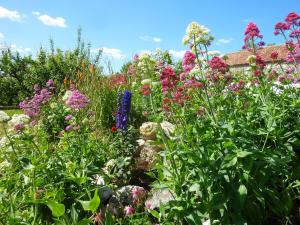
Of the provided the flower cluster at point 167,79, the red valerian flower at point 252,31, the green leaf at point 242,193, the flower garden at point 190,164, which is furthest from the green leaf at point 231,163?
the red valerian flower at point 252,31

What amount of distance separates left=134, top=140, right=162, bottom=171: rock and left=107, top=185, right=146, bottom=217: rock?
3.07 ft

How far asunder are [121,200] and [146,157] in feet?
4.32

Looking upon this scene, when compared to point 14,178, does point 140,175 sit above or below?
below

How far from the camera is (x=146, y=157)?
5051mm

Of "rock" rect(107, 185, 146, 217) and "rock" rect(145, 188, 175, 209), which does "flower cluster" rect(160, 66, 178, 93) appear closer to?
"rock" rect(145, 188, 175, 209)

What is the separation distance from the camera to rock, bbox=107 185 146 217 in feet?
12.0

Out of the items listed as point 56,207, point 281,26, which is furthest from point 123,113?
point 56,207

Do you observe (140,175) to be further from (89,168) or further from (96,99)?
(96,99)

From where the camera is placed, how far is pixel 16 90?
20641mm

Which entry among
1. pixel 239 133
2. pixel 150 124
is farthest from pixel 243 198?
pixel 150 124

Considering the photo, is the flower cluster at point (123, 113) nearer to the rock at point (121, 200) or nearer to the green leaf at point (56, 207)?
the rock at point (121, 200)

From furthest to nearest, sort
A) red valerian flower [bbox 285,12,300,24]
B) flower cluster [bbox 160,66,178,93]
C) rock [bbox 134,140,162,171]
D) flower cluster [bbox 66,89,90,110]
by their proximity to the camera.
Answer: rock [bbox 134,140,162,171] < red valerian flower [bbox 285,12,300,24] < flower cluster [bbox 66,89,90,110] < flower cluster [bbox 160,66,178,93]

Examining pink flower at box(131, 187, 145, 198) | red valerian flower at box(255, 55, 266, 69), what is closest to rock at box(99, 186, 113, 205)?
pink flower at box(131, 187, 145, 198)

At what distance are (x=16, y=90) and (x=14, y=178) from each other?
18476 mm
